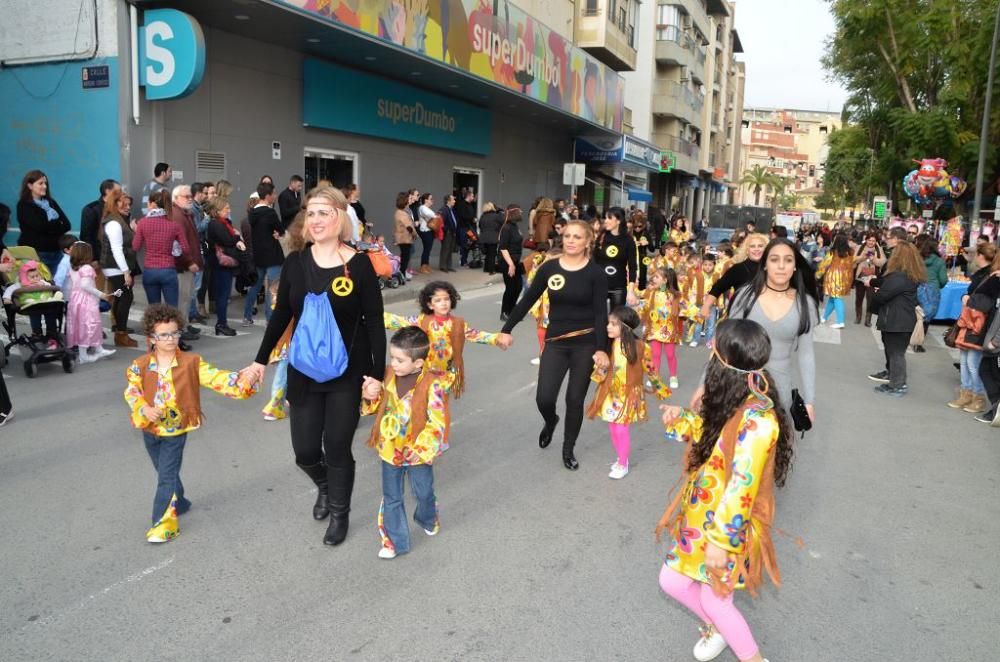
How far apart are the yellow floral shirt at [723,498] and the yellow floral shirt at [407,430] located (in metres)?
1.42

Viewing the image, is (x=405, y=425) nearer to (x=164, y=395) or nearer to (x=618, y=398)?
(x=164, y=395)

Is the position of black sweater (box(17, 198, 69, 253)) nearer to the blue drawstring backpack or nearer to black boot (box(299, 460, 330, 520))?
black boot (box(299, 460, 330, 520))

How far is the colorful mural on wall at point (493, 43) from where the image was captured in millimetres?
14078

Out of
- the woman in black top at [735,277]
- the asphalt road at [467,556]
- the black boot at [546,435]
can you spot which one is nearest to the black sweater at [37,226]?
the asphalt road at [467,556]

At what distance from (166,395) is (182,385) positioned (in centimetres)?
9

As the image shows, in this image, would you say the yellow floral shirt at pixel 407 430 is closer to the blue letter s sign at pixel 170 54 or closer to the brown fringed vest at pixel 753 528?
the brown fringed vest at pixel 753 528

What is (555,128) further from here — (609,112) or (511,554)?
(511,554)

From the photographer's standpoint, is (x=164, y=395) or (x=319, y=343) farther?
(x=164, y=395)

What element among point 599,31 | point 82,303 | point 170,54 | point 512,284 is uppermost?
point 599,31

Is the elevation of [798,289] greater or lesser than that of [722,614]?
greater

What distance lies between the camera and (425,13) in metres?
15.8

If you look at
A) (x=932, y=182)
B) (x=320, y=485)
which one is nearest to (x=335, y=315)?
(x=320, y=485)

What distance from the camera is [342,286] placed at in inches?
152

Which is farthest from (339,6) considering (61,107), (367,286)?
(367,286)
